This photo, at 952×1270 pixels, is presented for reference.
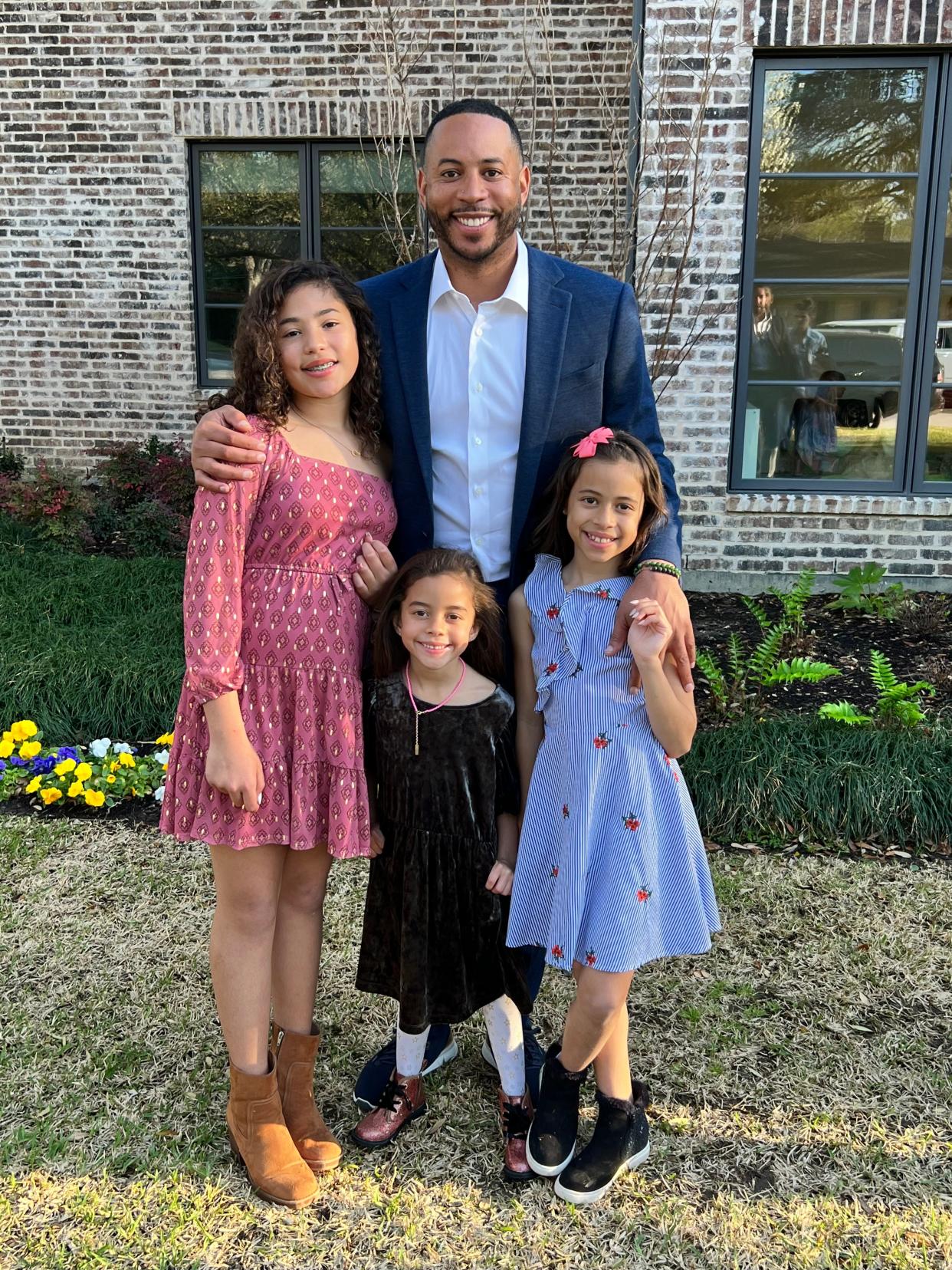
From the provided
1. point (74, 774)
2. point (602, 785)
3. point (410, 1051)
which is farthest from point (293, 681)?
point (74, 774)

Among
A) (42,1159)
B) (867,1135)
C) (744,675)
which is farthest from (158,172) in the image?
(867,1135)

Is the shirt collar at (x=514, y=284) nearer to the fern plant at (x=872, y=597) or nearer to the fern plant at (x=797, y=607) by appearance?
the fern plant at (x=797, y=607)

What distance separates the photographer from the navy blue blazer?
2.13 meters

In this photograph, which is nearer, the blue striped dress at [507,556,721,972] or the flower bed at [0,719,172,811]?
the blue striped dress at [507,556,721,972]

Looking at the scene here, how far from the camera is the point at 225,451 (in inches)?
73.4

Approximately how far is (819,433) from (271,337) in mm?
5153

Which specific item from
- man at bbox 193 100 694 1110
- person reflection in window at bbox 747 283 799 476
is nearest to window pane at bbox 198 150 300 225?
person reflection in window at bbox 747 283 799 476

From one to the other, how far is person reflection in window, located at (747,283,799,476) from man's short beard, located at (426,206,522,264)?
452cm

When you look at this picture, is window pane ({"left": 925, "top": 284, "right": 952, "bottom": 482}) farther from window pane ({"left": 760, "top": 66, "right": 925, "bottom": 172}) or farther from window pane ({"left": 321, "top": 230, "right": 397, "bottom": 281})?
window pane ({"left": 321, "top": 230, "right": 397, "bottom": 281})

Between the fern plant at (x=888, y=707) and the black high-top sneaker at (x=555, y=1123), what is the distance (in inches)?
86.3

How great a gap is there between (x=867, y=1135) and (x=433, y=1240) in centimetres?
102

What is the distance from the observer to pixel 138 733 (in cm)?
446

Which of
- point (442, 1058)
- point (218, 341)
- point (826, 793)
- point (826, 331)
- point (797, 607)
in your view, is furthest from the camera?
point (218, 341)

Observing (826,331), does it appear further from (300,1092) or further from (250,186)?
(300,1092)
